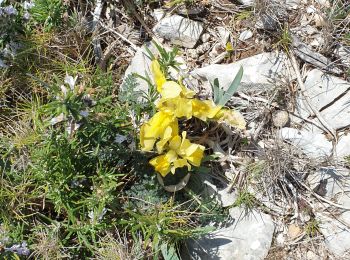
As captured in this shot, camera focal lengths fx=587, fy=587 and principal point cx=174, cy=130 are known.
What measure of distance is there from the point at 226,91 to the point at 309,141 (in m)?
0.52

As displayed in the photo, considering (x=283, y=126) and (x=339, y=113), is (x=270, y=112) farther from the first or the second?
(x=339, y=113)

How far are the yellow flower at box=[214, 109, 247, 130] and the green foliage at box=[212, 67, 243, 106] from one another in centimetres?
5

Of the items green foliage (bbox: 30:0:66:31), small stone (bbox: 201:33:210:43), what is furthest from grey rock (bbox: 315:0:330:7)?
green foliage (bbox: 30:0:66:31)

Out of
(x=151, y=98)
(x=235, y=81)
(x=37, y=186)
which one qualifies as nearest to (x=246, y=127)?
(x=235, y=81)

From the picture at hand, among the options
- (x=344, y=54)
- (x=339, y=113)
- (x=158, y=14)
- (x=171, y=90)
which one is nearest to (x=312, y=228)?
(x=339, y=113)

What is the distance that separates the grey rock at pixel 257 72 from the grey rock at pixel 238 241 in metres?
0.67

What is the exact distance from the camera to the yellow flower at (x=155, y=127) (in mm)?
2736

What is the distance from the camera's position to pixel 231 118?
292 centimetres

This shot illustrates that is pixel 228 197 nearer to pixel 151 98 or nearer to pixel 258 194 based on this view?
pixel 258 194

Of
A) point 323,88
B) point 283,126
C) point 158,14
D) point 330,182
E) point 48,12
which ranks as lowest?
point 330,182

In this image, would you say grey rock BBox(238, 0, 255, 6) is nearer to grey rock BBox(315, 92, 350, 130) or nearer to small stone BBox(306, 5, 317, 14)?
small stone BBox(306, 5, 317, 14)

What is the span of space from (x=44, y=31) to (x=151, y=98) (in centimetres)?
79

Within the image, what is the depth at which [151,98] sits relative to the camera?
2926 millimetres

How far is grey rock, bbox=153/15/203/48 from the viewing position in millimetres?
3242
